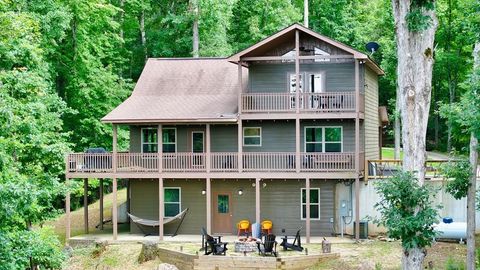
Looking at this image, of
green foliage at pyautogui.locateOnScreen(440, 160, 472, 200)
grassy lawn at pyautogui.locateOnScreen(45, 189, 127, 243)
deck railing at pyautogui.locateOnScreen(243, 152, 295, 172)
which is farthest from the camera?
grassy lawn at pyautogui.locateOnScreen(45, 189, 127, 243)

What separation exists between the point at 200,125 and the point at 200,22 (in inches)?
433

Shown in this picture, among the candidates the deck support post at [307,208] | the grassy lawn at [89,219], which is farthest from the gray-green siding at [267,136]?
the grassy lawn at [89,219]

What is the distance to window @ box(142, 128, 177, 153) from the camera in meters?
27.8

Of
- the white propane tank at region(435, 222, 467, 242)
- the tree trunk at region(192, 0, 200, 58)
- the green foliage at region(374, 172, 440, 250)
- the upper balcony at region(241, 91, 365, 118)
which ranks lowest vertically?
the white propane tank at region(435, 222, 467, 242)

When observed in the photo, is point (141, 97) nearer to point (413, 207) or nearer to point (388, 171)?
point (388, 171)

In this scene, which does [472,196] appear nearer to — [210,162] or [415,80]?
[415,80]

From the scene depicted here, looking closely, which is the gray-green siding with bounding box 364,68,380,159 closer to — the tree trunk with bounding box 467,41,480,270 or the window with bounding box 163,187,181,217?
the window with bounding box 163,187,181,217

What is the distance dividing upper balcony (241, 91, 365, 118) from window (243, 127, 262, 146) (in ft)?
5.15

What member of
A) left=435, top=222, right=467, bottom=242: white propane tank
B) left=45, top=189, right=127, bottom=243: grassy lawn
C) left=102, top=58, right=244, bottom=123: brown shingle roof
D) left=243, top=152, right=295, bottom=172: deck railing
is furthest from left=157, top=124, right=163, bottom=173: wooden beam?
left=435, top=222, right=467, bottom=242: white propane tank

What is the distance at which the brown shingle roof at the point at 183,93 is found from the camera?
26.1m

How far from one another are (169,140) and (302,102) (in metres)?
6.05

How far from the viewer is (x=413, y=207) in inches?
535

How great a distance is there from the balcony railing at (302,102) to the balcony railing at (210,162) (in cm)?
173

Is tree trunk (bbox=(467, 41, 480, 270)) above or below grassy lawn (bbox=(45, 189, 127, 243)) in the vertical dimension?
above
